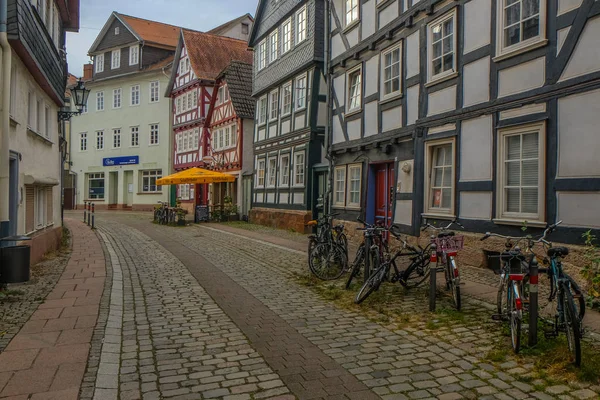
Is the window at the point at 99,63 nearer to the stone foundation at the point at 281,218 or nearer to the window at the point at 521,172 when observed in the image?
the stone foundation at the point at 281,218

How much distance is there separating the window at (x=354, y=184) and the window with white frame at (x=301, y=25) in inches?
270

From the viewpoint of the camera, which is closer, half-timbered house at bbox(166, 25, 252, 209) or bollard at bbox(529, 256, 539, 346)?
bollard at bbox(529, 256, 539, 346)

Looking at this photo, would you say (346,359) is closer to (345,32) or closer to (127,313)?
(127,313)

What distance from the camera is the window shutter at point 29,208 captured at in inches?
424

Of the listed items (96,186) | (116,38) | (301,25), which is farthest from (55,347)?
(116,38)

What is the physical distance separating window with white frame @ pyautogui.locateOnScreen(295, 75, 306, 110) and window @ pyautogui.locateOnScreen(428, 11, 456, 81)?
29.0 ft

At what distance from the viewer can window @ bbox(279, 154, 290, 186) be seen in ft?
71.7

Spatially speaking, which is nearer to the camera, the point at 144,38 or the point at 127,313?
the point at 127,313

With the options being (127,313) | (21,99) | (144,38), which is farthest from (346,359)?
(144,38)

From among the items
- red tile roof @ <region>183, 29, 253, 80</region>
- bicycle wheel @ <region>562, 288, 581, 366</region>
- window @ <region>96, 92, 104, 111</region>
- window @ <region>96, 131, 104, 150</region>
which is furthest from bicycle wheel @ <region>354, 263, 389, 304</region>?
window @ <region>96, 92, 104, 111</region>

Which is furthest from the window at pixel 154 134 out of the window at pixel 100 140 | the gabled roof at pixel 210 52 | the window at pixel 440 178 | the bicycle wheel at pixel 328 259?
the bicycle wheel at pixel 328 259

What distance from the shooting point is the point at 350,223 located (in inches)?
619

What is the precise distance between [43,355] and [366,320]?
137 inches

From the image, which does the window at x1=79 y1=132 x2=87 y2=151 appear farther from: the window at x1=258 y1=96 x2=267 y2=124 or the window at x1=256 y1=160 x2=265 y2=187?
the window at x1=256 y1=160 x2=265 y2=187
